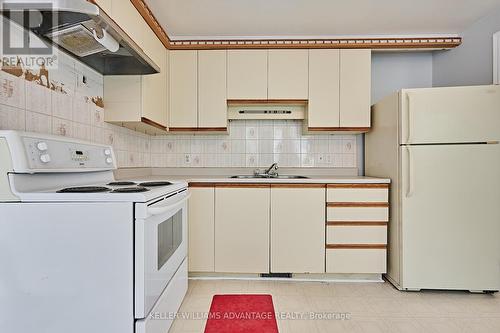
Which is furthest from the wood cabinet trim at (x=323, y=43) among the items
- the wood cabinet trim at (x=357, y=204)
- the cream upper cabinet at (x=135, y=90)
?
the wood cabinet trim at (x=357, y=204)

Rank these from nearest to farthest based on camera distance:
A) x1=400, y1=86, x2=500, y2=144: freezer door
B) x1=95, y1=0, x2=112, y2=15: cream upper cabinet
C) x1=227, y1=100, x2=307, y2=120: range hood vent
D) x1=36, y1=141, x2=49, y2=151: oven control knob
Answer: x1=36, y1=141, x2=49, y2=151: oven control knob
x1=95, y1=0, x2=112, y2=15: cream upper cabinet
x1=400, y1=86, x2=500, y2=144: freezer door
x1=227, y1=100, x2=307, y2=120: range hood vent

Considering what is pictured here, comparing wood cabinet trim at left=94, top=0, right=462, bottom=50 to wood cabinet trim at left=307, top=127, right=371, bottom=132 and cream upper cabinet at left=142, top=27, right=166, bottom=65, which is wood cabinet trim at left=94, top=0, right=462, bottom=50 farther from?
wood cabinet trim at left=307, top=127, right=371, bottom=132

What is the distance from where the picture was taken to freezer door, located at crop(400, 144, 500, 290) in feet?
7.31

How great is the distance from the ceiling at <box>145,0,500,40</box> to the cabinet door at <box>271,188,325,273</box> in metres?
1.46

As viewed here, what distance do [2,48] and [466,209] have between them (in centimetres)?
304

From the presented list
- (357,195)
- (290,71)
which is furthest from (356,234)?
(290,71)

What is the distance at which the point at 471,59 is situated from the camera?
2.69 meters

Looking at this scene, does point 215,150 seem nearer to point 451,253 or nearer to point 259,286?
point 259,286

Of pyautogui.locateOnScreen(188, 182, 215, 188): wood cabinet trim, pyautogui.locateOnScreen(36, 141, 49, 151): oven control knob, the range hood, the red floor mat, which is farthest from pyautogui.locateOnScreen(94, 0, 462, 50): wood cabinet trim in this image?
the red floor mat

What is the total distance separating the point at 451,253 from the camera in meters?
2.26

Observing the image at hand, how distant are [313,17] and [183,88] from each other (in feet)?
4.35

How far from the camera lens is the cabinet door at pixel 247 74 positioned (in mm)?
2812

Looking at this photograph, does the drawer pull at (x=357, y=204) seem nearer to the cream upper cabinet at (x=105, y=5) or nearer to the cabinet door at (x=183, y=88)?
the cabinet door at (x=183, y=88)

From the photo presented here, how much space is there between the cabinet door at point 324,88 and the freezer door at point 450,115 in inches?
25.6
